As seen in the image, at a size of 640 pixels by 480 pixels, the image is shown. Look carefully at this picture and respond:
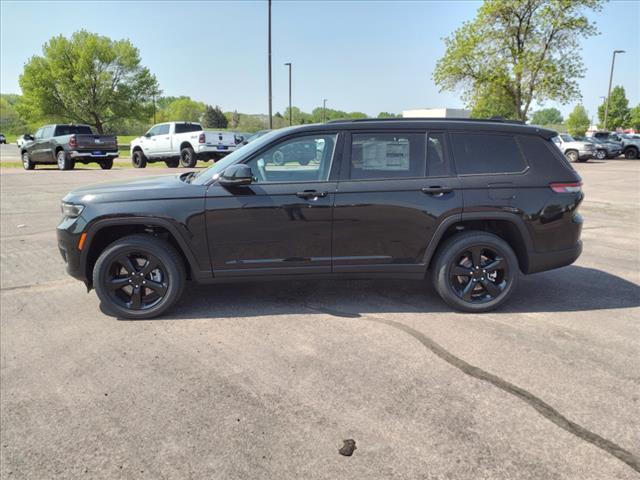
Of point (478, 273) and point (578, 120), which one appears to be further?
point (578, 120)

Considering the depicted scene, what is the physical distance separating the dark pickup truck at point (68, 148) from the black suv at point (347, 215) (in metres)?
17.0

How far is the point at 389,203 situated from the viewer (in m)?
4.20

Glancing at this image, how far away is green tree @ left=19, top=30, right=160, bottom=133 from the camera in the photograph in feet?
173

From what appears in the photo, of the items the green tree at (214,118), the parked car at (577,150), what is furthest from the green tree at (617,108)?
the green tree at (214,118)

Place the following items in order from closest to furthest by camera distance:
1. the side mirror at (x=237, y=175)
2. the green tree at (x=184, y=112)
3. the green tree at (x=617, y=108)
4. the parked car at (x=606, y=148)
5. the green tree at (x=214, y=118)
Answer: the side mirror at (x=237, y=175) < the parked car at (x=606, y=148) < the green tree at (x=617, y=108) < the green tree at (x=214, y=118) < the green tree at (x=184, y=112)

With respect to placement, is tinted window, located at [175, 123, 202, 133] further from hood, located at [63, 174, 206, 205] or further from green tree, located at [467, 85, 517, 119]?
green tree, located at [467, 85, 517, 119]

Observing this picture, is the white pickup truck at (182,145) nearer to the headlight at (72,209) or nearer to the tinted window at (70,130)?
the tinted window at (70,130)

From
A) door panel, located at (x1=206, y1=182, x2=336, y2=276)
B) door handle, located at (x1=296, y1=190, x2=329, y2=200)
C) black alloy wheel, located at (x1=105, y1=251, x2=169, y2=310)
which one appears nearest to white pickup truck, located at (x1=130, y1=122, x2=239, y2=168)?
black alloy wheel, located at (x1=105, y1=251, x2=169, y2=310)

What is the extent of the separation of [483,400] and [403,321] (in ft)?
4.23

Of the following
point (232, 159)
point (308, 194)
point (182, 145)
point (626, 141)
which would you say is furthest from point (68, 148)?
point (626, 141)

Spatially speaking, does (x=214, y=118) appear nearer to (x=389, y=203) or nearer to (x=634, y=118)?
(x=634, y=118)

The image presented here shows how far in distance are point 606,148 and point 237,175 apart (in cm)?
3654

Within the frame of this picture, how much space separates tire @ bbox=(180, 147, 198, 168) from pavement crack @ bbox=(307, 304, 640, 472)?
16.6m

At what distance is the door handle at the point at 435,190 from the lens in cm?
423
